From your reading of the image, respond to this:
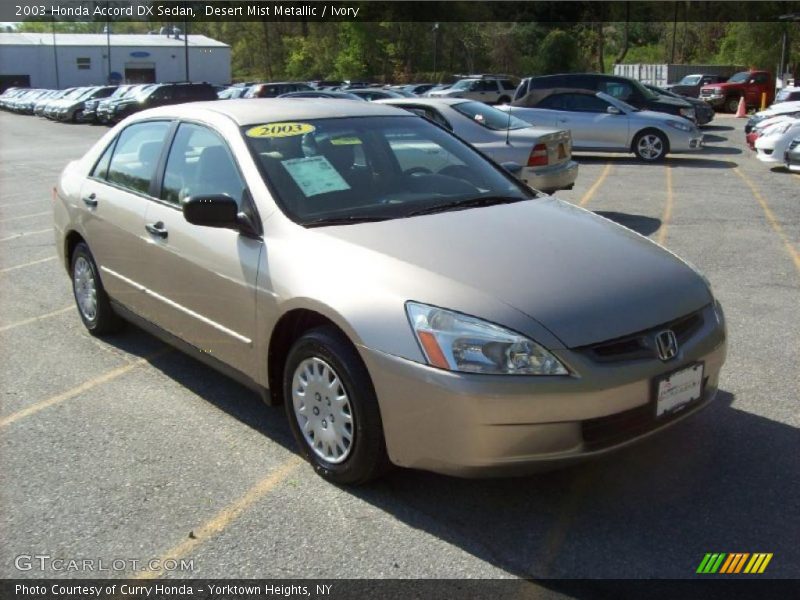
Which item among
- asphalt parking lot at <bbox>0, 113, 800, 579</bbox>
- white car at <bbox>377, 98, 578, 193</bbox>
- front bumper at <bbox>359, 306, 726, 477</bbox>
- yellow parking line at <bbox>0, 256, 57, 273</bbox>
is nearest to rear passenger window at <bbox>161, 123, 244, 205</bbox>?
asphalt parking lot at <bbox>0, 113, 800, 579</bbox>

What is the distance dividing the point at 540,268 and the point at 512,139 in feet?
23.8

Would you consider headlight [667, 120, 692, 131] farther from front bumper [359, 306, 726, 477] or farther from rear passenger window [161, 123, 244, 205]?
front bumper [359, 306, 726, 477]

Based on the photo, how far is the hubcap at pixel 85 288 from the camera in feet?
19.0

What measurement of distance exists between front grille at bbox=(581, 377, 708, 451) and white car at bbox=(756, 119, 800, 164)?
12.7 m

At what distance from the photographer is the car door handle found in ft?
15.3

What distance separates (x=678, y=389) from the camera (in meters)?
3.46

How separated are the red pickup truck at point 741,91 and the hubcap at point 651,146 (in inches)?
755

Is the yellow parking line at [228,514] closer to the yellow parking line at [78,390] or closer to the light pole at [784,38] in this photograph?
the yellow parking line at [78,390]

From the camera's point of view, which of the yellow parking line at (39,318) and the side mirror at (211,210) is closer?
the side mirror at (211,210)

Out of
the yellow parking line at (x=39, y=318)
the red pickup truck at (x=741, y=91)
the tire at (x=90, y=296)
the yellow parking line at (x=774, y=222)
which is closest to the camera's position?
the tire at (x=90, y=296)

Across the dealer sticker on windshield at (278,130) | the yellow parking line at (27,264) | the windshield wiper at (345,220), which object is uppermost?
the dealer sticker on windshield at (278,130)

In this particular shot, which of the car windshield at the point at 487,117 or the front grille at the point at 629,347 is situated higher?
the car windshield at the point at 487,117

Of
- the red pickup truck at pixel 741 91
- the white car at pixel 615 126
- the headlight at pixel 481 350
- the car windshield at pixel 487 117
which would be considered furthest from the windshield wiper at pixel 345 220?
the red pickup truck at pixel 741 91

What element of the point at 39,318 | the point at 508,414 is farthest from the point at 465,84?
the point at 508,414
